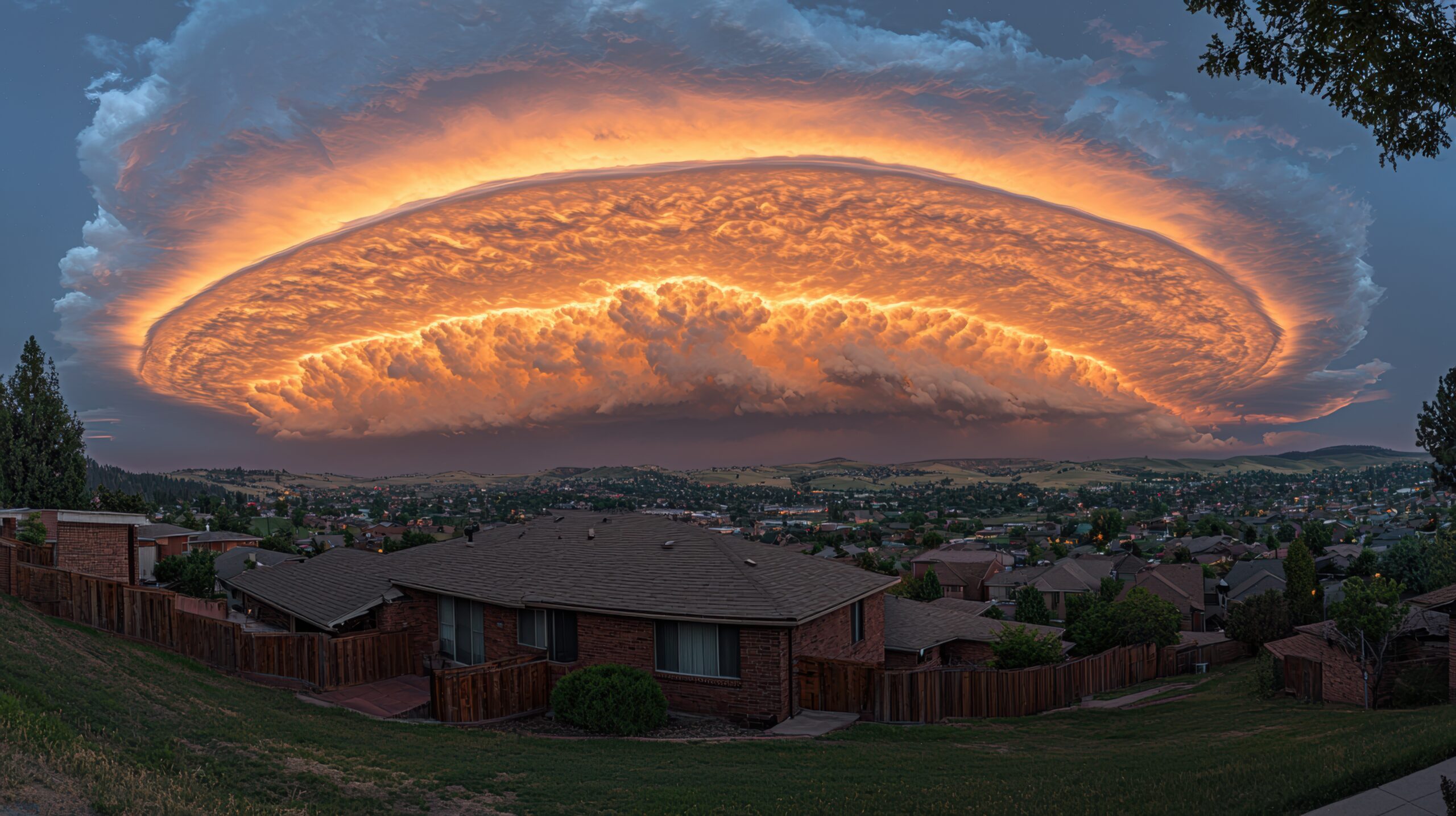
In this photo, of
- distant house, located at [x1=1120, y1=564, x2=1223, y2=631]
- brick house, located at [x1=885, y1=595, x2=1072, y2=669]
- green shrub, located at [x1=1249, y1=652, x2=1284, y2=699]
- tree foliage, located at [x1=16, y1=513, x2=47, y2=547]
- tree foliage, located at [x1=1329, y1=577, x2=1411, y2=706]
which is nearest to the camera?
tree foliage, located at [x1=1329, y1=577, x2=1411, y2=706]

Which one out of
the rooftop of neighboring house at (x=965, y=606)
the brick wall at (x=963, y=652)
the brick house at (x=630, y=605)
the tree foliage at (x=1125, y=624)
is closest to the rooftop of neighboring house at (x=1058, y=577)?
the rooftop of neighboring house at (x=965, y=606)

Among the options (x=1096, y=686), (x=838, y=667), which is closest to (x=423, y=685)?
(x=838, y=667)

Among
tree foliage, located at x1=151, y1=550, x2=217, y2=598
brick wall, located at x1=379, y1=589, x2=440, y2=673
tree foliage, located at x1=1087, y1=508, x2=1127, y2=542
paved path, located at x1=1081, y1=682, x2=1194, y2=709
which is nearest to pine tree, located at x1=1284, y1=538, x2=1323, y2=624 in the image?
paved path, located at x1=1081, y1=682, x2=1194, y2=709

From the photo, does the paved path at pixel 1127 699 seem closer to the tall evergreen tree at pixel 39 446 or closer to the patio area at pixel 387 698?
the patio area at pixel 387 698

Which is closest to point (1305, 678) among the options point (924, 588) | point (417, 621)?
point (417, 621)

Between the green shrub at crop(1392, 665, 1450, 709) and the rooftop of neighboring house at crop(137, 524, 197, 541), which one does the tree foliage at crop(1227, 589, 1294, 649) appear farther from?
the rooftop of neighboring house at crop(137, 524, 197, 541)
